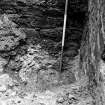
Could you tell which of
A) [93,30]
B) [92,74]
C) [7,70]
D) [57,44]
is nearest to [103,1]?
[93,30]

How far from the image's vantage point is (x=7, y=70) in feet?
9.80

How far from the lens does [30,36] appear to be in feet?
10.5

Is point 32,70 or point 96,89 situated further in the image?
point 32,70

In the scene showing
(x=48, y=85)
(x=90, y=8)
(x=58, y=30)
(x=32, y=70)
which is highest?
(x=90, y=8)

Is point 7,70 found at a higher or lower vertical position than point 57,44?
lower

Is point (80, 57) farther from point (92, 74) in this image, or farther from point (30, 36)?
point (30, 36)

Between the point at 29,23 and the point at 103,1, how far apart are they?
4.27 ft

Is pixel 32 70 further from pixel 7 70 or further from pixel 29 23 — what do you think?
pixel 29 23

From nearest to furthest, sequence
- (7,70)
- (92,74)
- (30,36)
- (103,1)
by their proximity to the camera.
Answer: (103,1), (92,74), (7,70), (30,36)

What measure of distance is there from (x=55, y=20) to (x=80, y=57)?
28.5 inches

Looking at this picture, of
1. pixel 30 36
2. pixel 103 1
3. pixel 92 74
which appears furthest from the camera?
pixel 30 36

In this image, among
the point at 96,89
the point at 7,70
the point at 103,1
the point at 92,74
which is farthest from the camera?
the point at 7,70

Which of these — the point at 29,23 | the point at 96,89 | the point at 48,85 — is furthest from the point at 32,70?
the point at 96,89

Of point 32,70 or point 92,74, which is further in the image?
point 32,70
